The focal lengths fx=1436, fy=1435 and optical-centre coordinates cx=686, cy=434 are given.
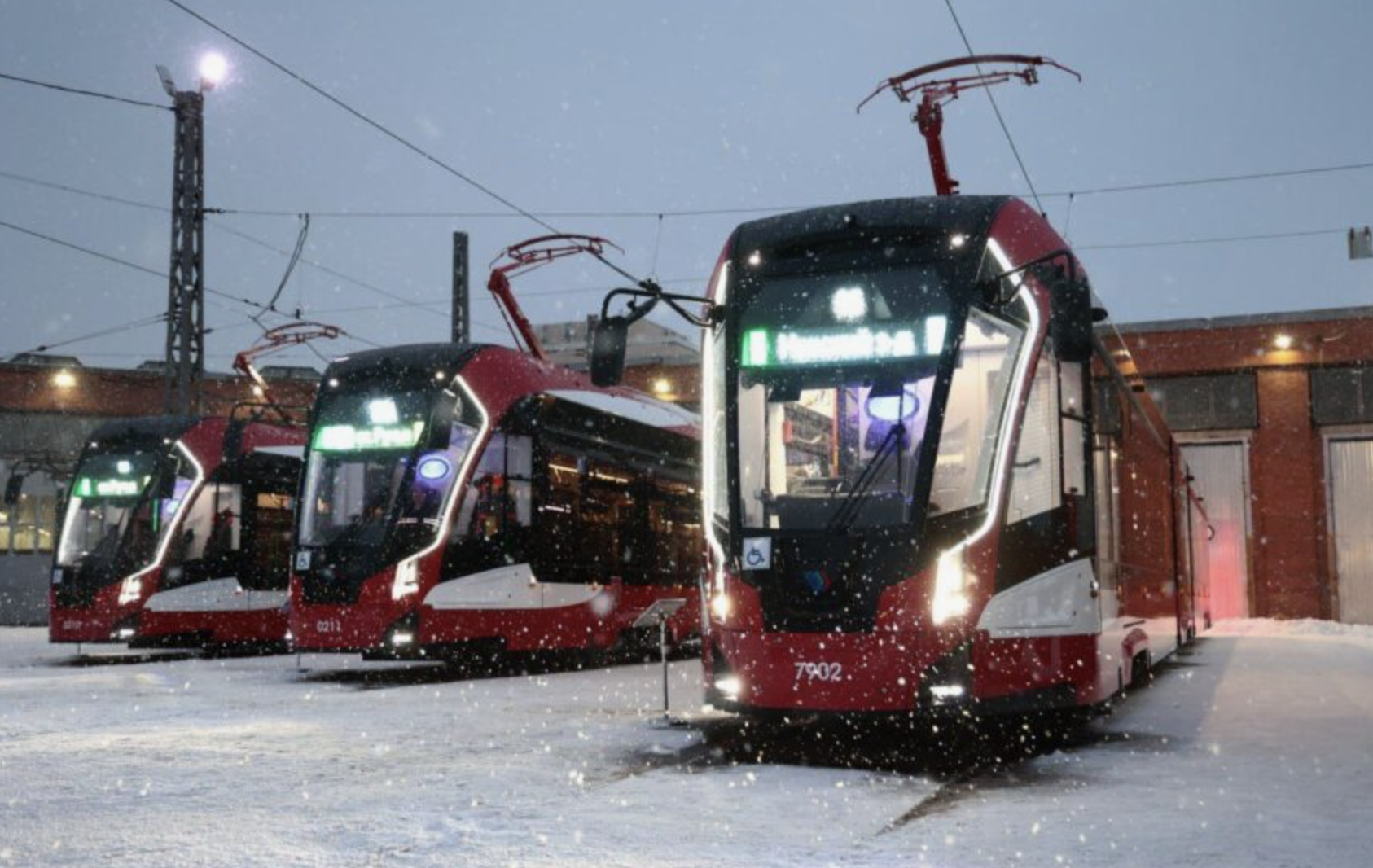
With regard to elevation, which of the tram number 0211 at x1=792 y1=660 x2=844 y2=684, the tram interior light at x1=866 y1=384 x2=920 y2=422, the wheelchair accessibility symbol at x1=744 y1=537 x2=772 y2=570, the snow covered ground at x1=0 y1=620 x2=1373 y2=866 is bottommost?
the snow covered ground at x1=0 y1=620 x2=1373 y2=866

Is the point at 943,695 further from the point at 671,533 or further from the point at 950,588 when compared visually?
the point at 671,533

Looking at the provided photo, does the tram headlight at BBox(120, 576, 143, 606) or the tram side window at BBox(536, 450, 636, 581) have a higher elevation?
the tram side window at BBox(536, 450, 636, 581)

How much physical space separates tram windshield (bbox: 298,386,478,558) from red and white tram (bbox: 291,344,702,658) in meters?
0.01

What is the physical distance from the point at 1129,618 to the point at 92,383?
131ft

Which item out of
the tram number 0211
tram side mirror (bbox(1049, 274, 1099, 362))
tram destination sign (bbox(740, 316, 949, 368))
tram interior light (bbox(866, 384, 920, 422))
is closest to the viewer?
tram side mirror (bbox(1049, 274, 1099, 362))

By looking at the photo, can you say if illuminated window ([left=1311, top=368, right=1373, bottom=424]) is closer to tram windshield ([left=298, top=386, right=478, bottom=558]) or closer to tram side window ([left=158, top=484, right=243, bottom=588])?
tram side window ([left=158, top=484, right=243, bottom=588])

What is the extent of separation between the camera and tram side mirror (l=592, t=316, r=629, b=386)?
8930 millimetres

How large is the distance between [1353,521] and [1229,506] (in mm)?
3007

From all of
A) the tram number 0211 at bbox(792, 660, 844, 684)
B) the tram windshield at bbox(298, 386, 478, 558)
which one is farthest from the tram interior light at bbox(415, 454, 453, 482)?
the tram number 0211 at bbox(792, 660, 844, 684)

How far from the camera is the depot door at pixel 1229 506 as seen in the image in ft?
121

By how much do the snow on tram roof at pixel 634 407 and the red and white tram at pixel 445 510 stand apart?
0.46 feet

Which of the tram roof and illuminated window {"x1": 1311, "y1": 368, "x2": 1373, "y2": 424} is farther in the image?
illuminated window {"x1": 1311, "y1": 368, "x2": 1373, "y2": 424}

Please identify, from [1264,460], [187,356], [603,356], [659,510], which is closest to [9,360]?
[187,356]

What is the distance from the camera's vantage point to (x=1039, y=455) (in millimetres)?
8750
